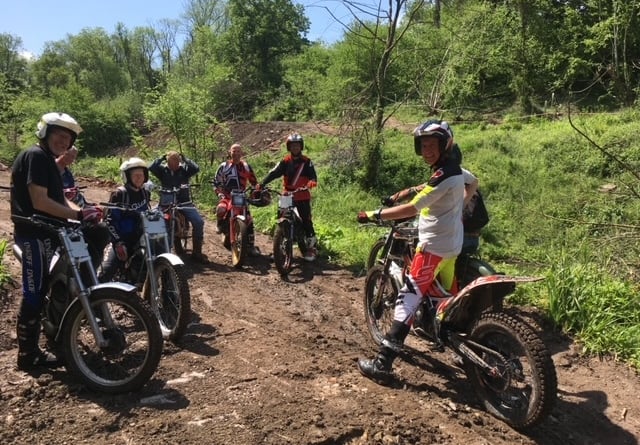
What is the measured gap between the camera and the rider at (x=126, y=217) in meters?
5.11

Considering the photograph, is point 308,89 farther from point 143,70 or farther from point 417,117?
point 143,70

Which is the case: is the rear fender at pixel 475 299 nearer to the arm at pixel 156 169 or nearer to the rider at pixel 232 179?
the rider at pixel 232 179

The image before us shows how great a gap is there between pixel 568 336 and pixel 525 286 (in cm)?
84

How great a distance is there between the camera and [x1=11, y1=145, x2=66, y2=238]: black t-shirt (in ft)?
Result: 11.8

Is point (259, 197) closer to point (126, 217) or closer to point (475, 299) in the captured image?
point (126, 217)

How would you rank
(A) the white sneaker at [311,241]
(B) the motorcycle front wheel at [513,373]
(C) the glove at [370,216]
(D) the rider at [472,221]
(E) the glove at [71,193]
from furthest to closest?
1. (A) the white sneaker at [311,241]
2. (E) the glove at [71,193]
3. (D) the rider at [472,221]
4. (C) the glove at [370,216]
5. (B) the motorcycle front wheel at [513,373]

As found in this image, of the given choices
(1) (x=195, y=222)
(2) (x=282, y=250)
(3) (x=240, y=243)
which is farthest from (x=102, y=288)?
(1) (x=195, y=222)

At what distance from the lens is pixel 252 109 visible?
105 feet

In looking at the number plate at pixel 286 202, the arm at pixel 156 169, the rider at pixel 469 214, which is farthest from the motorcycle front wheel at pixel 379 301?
the arm at pixel 156 169

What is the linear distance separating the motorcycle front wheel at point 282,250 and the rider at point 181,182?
1303mm

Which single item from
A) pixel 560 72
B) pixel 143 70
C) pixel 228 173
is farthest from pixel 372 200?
pixel 143 70

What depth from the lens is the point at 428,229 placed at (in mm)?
3961

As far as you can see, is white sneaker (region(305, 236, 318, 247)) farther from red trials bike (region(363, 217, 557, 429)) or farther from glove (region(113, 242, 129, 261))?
red trials bike (region(363, 217, 557, 429))

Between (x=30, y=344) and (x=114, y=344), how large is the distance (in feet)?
2.50
